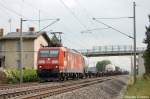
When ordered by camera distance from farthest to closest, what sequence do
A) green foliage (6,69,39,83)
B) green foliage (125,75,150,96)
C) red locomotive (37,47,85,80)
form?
green foliage (6,69,39,83) → red locomotive (37,47,85,80) → green foliage (125,75,150,96)

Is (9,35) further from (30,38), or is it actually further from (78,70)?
(78,70)

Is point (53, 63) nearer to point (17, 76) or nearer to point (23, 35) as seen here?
point (17, 76)

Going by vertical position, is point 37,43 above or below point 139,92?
above

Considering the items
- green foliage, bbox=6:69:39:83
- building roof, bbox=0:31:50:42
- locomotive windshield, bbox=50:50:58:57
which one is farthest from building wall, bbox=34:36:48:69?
locomotive windshield, bbox=50:50:58:57

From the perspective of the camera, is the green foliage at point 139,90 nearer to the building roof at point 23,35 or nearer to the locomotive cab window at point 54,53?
the locomotive cab window at point 54,53

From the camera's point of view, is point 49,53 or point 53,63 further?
point 49,53

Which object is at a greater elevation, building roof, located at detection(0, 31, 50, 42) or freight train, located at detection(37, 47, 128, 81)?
building roof, located at detection(0, 31, 50, 42)

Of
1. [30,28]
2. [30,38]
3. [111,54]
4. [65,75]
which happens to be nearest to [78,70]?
[65,75]

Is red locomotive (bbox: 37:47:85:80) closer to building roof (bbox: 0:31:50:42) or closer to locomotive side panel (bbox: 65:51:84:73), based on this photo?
locomotive side panel (bbox: 65:51:84:73)

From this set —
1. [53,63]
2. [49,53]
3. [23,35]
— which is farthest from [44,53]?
[23,35]

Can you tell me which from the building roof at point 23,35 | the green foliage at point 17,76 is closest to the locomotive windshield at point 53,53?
the green foliage at point 17,76

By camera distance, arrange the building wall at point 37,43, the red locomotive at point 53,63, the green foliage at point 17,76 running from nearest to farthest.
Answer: the red locomotive at point 53,63
the green foliage at point 17,76
the building wall at point 37,43

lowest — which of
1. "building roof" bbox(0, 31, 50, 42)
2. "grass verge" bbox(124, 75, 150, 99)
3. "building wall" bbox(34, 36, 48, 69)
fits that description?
"grass verge" bbox(124, 75, 150, 99)

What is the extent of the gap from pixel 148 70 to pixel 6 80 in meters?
18.4
